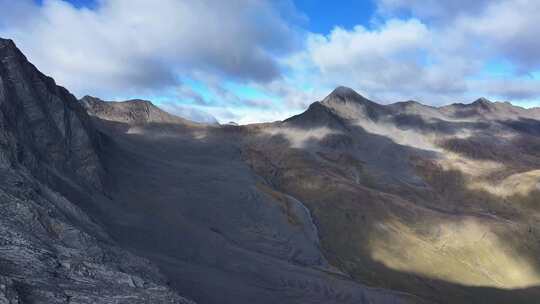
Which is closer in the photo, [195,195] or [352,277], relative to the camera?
[352,277]

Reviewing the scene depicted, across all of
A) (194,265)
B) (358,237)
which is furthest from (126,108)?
(194,265)

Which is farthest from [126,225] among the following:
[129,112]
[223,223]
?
[129,112]

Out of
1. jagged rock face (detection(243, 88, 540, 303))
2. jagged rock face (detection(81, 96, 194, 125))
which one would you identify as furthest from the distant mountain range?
jagged rock face (detection(81, 96, 194, 125))

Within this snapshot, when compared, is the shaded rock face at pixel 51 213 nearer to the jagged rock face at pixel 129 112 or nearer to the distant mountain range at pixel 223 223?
the distant mountain range at pixel 223 223

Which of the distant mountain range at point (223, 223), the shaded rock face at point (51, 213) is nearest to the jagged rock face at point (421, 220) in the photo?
the distant mountain range at point (223, 223)

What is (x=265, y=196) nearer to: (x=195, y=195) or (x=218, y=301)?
(x=195, y=195)

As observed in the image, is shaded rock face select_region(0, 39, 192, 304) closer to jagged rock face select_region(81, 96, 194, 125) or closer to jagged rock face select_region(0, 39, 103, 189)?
jagged rock face select_region(0, 39, 103, 189)

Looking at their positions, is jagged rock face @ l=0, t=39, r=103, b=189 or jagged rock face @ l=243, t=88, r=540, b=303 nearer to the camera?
jagged rock face @ l=0, t=39, r=103, b=189
